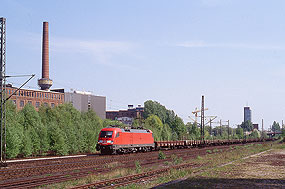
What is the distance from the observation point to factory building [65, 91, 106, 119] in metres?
140

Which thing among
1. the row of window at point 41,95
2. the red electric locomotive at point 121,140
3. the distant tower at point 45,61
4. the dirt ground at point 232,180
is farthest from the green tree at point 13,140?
the row of window at point 41,95

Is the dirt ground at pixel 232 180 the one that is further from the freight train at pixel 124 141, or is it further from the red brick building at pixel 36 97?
the red brick building at pixel 36 97

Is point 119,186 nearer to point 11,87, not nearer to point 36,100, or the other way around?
point 11,87

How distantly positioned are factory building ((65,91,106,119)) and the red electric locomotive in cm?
8695

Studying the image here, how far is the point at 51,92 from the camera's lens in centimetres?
13275

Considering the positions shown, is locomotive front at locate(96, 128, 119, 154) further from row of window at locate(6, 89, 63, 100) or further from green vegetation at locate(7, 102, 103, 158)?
row of window at locate(6, 89, 63, 100)

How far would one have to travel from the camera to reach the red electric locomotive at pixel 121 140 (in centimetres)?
4334

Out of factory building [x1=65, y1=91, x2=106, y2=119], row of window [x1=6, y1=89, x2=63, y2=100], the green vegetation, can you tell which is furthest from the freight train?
factory building [x1=65, y1=91, x2=106, y2=119]

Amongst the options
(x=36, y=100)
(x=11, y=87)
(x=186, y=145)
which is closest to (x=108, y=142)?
(x=186, y=145)

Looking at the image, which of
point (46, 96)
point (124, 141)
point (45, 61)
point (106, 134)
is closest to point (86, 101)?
point (46, 96)

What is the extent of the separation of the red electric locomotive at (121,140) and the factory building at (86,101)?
285 ft

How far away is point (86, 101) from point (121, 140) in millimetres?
100073

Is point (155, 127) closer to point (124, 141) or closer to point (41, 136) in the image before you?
point (124, 141)

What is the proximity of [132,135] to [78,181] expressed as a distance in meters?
28.6
